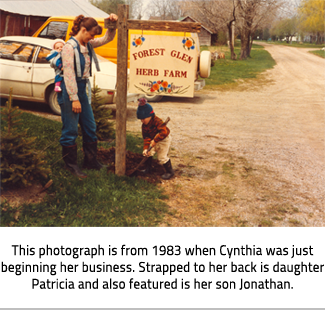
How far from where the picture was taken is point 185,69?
4727 millimetres

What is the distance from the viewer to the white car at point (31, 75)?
8.25 meters

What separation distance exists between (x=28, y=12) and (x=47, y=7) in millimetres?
2227

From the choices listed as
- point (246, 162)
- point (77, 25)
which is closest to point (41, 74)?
point (77, 25)

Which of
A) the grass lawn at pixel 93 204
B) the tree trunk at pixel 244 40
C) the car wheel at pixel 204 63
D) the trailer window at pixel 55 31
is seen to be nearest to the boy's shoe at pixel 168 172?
the grass lawn at pixel 93 204

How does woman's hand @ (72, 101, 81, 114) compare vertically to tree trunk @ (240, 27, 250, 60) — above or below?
below

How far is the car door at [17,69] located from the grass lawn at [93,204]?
3.56 metres

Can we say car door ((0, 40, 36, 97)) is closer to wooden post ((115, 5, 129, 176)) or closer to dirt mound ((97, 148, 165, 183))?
dirt mound ((97, 148, 165, 183))

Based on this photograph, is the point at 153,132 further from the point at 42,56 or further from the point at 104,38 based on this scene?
the point at 42,56

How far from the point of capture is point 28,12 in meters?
17.1

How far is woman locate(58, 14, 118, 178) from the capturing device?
4410mm

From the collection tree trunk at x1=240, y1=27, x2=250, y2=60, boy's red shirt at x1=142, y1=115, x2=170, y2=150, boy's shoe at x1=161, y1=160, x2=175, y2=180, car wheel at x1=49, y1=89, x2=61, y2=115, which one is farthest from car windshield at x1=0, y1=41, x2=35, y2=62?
tree trunk at x1=240, y1=27, x2=250, y2=60

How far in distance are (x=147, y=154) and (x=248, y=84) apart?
13.5m

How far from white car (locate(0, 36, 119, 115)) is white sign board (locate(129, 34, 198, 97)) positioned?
3.63 metres
